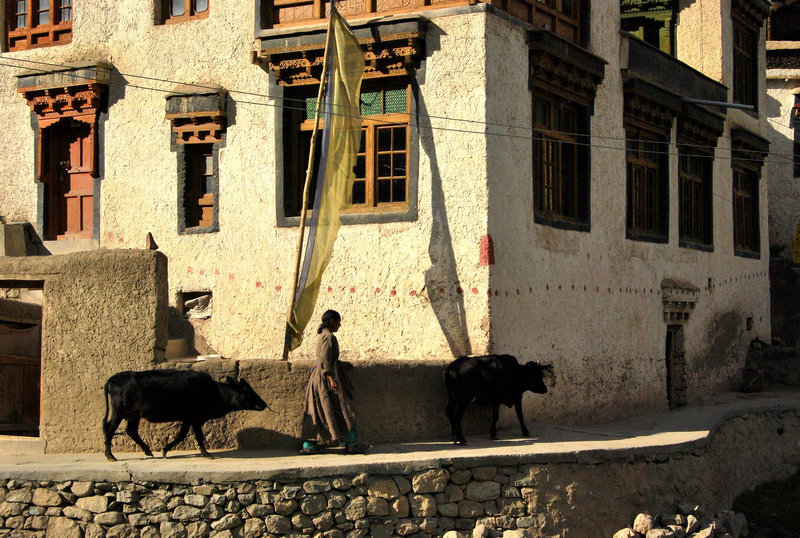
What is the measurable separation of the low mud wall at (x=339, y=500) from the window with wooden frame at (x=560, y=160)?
3.89 m

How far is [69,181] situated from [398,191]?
521 centimetres

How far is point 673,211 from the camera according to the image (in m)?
16.8

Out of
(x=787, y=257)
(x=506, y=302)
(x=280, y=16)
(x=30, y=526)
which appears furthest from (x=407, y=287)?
(x=787, y=257)

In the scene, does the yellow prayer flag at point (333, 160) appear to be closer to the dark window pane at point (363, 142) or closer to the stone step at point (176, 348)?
the dark window pane at point (363, 142)

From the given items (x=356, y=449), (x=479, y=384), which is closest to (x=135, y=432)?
(x=356, y=449)

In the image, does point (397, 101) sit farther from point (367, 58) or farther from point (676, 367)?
point (676, 367)

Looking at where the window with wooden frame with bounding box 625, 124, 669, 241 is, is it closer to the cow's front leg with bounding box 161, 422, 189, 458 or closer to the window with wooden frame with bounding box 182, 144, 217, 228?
the window with wooden frame with bounding box 182, 144, 217, 228

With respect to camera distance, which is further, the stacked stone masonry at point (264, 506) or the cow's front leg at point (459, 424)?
the cow's front leg at point (459, 424)

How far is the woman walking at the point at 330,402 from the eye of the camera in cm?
1030

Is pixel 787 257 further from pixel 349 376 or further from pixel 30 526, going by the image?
pixel 30 526

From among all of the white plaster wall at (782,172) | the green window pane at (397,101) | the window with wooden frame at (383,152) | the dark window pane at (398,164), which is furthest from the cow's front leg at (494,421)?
the white plaster wall at (782,172)

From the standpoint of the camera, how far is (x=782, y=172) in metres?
22.7

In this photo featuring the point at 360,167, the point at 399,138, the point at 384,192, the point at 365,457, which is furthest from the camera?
the point at 360,167

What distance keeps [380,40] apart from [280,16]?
67.3 inches
